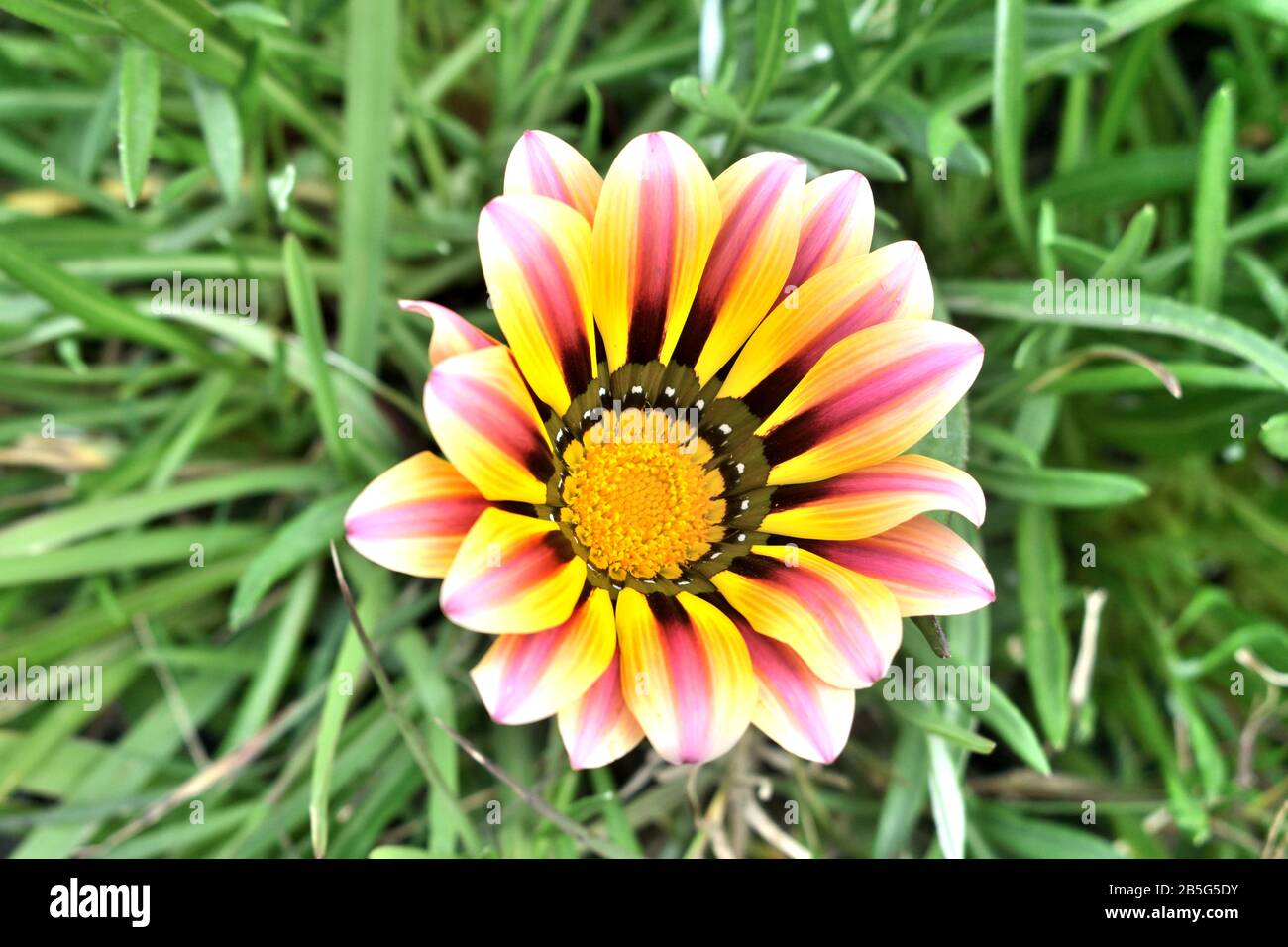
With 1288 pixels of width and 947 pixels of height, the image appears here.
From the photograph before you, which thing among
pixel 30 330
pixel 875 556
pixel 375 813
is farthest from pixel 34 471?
pixel 875 556

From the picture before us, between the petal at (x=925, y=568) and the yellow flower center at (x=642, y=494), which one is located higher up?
the yellow flower center at (x=642, y=494)

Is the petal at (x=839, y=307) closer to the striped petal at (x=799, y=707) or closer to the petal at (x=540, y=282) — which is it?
the petal at (x=540, y=282)

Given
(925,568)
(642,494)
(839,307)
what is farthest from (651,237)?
(925,568)

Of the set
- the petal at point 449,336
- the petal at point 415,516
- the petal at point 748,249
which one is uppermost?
the petal at point 748,249

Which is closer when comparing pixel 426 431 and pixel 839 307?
pixel 839 307

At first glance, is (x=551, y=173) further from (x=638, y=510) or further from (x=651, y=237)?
(x=638, y=510)

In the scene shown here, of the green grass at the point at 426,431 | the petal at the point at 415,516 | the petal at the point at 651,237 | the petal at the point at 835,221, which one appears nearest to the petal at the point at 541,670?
the petal at the point at 415,516
